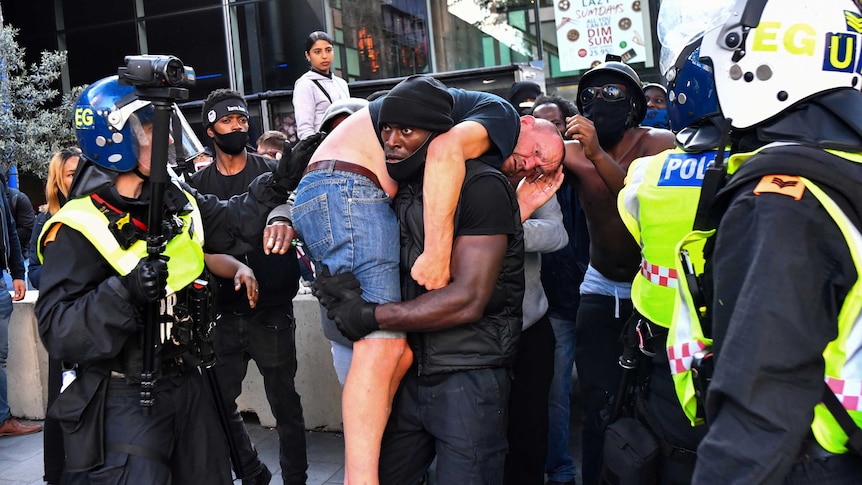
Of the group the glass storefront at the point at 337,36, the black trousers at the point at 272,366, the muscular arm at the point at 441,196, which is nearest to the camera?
the muscular arm at the point at 441,196

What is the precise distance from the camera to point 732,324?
4.97ft

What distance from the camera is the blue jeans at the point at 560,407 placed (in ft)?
13.7

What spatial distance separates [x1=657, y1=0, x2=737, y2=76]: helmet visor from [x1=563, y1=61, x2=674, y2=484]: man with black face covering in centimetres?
118

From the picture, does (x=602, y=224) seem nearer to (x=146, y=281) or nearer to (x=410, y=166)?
(x=410, y=166)

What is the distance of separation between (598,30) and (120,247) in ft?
29.0

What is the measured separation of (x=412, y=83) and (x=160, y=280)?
1136 mm

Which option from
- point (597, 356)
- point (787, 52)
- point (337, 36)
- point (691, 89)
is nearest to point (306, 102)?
point (597, 356)

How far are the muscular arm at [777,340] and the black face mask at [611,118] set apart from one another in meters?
2.38

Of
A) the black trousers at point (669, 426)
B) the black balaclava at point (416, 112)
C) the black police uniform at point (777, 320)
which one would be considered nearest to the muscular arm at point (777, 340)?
the black police uniform at point (777, 320)

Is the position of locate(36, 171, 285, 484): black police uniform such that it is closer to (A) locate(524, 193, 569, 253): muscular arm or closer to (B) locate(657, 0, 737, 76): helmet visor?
(A) locate(524, 193, 569, 253): muscular arm

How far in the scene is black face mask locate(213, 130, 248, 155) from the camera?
183 inches

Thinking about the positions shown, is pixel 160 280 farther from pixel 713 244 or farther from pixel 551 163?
pixel 713 244

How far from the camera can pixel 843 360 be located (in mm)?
1516

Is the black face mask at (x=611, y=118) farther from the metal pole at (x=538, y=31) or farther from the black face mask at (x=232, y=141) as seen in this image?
the metal pole at (x=538, y=31)
